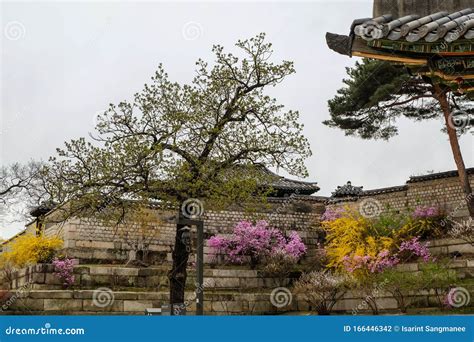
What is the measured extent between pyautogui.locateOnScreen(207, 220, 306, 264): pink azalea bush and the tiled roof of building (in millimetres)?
16783

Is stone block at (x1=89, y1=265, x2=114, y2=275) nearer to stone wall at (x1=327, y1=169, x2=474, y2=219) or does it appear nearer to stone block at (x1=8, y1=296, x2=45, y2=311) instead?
stone block at (x1=8, y1=296, x2=45, y2=311)

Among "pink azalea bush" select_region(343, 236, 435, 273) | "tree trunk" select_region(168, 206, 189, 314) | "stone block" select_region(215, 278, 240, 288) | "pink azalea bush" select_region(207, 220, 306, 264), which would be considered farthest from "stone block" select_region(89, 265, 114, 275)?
"pink azalea bush" select_region(343, 236, 435, 273)

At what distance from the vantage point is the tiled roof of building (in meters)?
6.36

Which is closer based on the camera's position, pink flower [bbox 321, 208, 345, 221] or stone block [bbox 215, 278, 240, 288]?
stone block [bbox 215, 278, 240, 288]

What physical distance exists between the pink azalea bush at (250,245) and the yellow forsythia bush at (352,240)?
4.92ft

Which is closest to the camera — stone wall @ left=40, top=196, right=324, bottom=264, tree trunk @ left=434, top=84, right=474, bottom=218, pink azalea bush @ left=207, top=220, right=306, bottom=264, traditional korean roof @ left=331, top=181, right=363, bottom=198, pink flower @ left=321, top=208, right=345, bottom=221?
tree trunk @ left=434, top=84, right=474, bottom=218

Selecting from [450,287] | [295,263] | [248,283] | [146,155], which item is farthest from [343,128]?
[146,155]

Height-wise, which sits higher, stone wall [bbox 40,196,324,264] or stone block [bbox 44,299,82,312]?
stone wall [bbox 40,196,324,264]

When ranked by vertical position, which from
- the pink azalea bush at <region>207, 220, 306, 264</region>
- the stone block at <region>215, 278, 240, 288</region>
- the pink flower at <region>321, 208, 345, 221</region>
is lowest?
the stone block at <region>215, 278, 240, 288</region>

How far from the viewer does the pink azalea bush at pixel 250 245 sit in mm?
23047

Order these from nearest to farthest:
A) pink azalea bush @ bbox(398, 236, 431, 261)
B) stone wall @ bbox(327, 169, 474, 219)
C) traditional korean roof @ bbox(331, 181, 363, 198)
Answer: pink azalea bush @ bbox(398, 236, 431, 261)
stone wall @ bbox(327, 169, 474, 219)
traditional korean roof @ bbox(331, 181, 363, 198)

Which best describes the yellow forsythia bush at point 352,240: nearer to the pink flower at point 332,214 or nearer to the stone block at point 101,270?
the pink flower at point 332,214

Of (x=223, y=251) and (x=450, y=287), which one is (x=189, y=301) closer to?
(x=223, y=251)

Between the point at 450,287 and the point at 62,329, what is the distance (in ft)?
46.5
